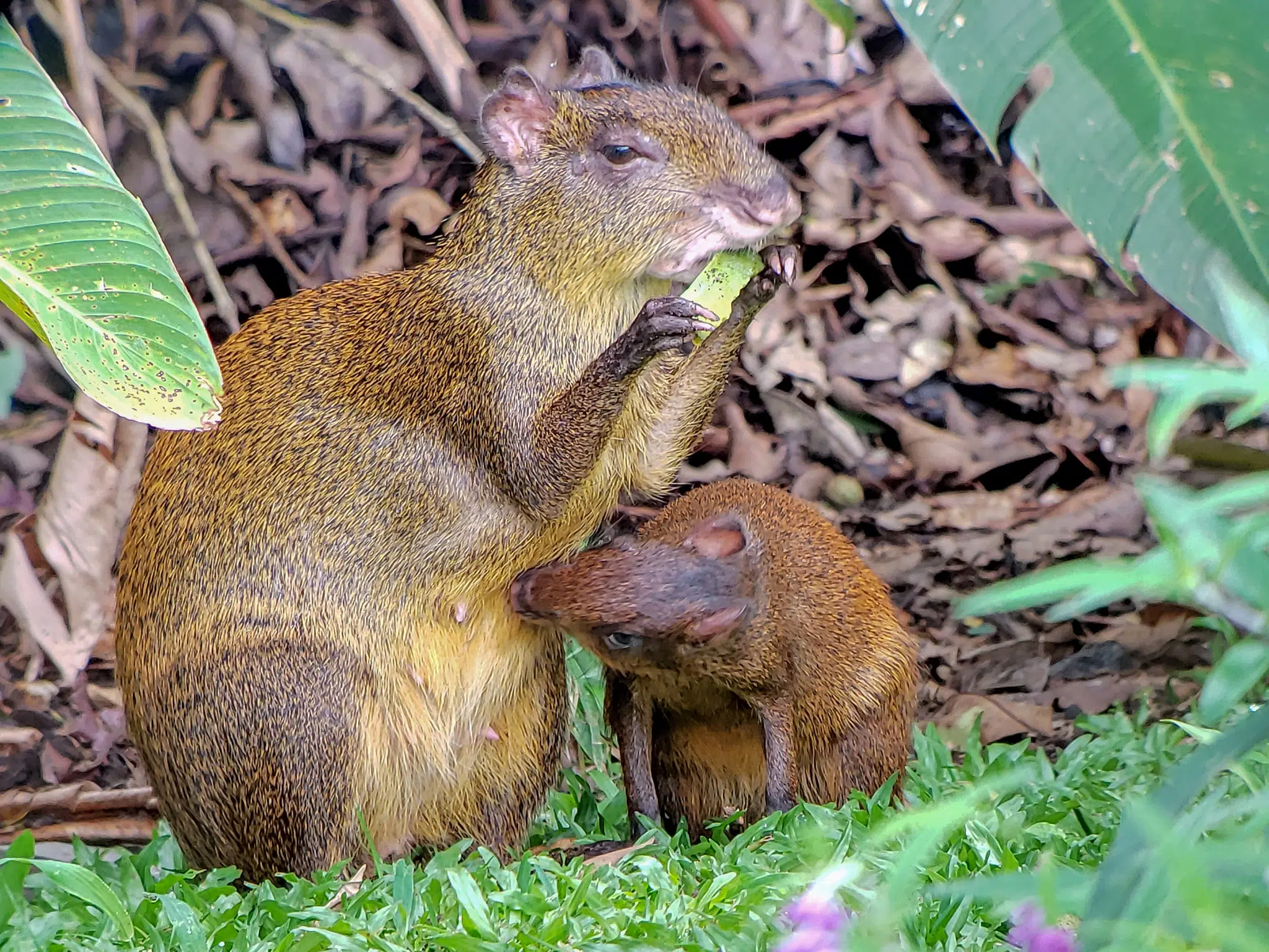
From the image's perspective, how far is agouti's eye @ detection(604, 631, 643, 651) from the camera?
3672mm

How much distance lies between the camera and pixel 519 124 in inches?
149

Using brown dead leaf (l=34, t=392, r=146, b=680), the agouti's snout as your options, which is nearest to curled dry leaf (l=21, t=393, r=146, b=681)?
brown dead leaf (l=34, t=392, r=146, b=680)

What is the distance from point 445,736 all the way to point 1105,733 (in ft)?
6.04

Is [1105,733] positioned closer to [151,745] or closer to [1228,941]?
[151,745]

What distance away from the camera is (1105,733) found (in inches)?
170

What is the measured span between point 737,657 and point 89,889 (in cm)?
154

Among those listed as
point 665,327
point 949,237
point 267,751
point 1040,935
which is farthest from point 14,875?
point 949,237

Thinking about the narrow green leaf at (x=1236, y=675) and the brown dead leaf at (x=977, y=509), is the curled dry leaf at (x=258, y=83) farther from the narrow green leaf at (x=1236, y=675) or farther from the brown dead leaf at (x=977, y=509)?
the narrow green leaf at (x=1236, y=675)

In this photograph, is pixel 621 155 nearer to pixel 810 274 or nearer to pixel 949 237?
pixel 810 274

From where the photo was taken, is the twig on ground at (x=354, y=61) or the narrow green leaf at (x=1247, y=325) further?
the twig on ground at (x=354, y=61)

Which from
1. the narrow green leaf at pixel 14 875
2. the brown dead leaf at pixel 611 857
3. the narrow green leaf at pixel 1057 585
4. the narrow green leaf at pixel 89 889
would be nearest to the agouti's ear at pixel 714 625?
the brown dead leaf at pixel 611 857

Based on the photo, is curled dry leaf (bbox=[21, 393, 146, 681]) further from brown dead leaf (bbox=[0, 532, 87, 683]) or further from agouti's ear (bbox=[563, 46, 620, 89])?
agouti's ear (bbox=[563, 46, 620, 89])

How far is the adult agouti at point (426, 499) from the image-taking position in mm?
3494

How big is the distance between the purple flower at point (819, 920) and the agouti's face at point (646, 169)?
2.37 metres
